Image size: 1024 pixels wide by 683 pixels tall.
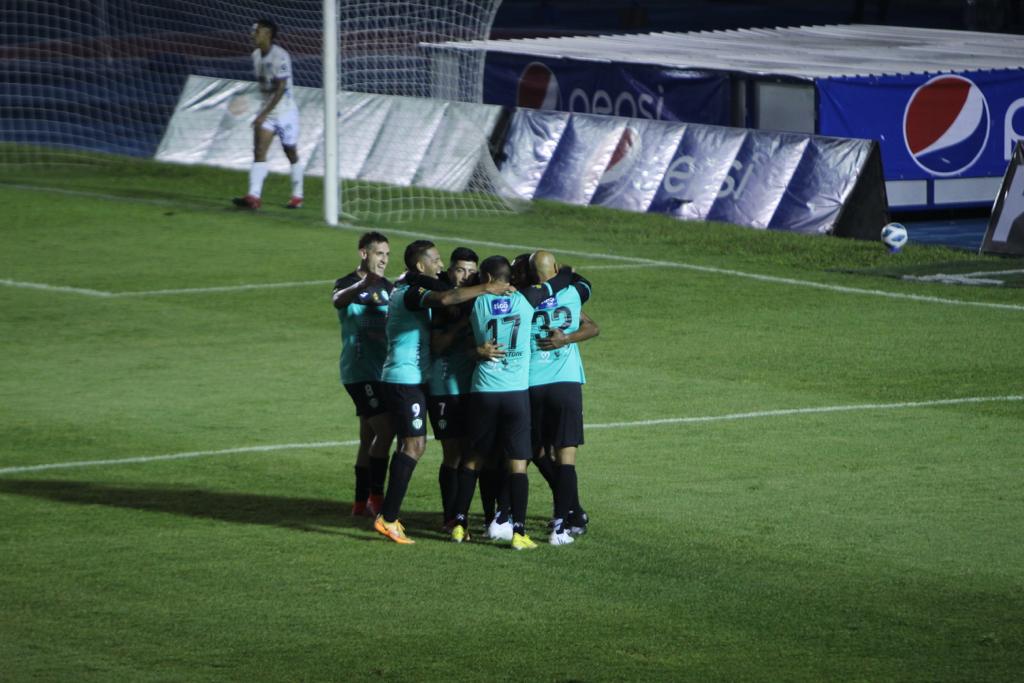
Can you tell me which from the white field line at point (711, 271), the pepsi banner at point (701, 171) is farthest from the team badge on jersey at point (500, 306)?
the pepsi banner at point (701, 171)

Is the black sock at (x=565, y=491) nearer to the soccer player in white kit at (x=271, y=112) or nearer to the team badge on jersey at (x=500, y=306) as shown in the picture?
the team badge on jersey at (x=500, y=306)

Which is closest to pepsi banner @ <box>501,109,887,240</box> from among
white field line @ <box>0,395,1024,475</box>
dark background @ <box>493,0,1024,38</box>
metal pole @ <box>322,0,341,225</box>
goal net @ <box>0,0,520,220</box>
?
goal net @ <box>0,0,520,220</box>

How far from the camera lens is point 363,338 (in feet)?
37.6

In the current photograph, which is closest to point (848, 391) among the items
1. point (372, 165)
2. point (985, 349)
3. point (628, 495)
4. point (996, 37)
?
point (985, 349)

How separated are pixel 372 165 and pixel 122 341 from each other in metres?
11.2

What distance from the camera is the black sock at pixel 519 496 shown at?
10.7m

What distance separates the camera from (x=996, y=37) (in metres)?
34.0

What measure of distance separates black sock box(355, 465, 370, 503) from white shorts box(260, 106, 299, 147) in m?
15.2

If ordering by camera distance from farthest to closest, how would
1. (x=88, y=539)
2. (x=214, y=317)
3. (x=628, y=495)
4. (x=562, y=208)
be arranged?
(x=562, y=208)
(x=214, y=317)
(x=628, y=495)
(x=88, y=539)

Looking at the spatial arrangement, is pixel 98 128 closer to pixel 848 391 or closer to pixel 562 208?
pixel 562 208

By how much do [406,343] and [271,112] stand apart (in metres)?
16.0

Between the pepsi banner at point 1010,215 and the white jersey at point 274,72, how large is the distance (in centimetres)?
963

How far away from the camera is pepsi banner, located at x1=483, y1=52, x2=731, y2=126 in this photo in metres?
28.9

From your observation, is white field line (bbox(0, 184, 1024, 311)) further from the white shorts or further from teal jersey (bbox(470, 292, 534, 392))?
teal jersey (bbox(470, 292, 534, 392))
